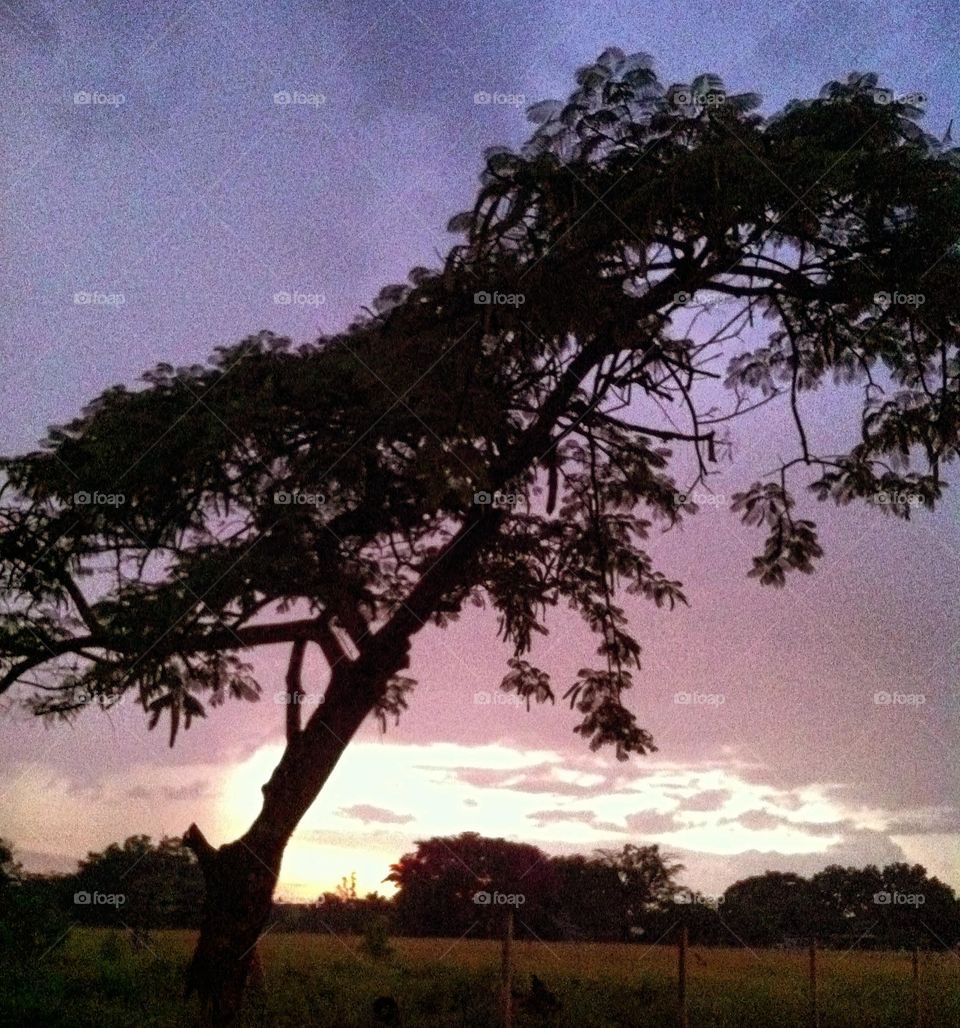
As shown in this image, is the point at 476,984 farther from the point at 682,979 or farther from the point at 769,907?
the point at 769,907

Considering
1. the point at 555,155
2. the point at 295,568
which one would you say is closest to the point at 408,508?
the point at 295,568

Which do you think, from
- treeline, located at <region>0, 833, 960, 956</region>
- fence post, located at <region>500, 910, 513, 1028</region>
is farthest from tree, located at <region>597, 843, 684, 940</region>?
fence post, located at <region>500, 910, 513, 1028</region>

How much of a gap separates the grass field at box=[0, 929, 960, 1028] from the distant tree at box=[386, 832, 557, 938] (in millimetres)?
363

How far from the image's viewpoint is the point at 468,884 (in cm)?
1223

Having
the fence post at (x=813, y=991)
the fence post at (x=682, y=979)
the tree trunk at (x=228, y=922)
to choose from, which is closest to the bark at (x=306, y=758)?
the tree trunk at (x=228, y=922)

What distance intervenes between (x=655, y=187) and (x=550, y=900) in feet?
25.8

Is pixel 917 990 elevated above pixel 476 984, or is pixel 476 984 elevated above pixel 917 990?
pixel 917 990

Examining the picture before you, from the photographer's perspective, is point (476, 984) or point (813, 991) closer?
point (476, 984)

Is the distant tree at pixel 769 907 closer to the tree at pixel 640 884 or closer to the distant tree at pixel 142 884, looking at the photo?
the tree at pixel 640 884

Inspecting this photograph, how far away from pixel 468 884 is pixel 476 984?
6.91 feet

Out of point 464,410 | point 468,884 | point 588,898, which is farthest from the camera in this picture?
point 588,898

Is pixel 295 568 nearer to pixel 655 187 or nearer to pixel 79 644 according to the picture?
pixel 79 644

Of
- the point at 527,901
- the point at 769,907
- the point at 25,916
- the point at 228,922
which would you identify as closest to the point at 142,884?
the point at 25,916

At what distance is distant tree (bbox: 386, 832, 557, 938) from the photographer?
11.5 meters
